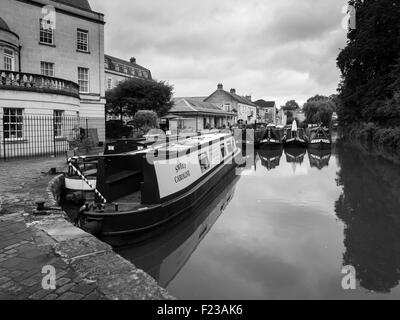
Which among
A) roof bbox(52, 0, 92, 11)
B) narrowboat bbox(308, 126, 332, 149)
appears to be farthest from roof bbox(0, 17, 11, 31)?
narrowboat bbox(308, 126, 332, 149)

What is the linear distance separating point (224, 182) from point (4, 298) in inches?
402

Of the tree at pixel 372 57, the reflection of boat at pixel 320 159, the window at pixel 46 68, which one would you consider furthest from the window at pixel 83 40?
the tree at pixel 372 57

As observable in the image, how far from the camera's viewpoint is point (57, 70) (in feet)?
67.7

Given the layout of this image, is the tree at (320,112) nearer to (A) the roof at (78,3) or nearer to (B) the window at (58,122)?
(A) the roof at (78,3)

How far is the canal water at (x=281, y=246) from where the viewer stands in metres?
4.98

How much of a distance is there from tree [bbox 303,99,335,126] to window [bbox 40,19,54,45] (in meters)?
46.0

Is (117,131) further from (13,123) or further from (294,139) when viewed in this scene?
(13,123)

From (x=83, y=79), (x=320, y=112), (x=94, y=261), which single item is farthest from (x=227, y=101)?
(x=94, y=261)

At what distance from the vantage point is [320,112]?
5816 centimetres

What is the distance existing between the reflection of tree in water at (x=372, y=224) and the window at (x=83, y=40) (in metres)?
17.1

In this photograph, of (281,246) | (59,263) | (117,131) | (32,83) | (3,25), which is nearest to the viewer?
(59,263)

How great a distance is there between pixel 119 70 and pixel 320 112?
33.2 metres
